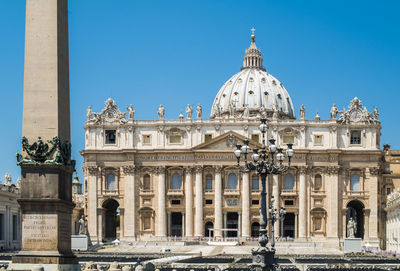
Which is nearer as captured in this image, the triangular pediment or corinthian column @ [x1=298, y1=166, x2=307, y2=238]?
the triangular pediment

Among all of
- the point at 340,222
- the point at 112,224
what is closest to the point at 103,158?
the point at 112,224

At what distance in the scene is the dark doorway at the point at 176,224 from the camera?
108 m

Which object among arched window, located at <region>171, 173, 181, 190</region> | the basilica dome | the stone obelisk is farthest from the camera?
the basilica dome

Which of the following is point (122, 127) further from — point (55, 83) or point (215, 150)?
point (55, 83)

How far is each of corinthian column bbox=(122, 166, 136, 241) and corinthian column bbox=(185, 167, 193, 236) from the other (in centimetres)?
725

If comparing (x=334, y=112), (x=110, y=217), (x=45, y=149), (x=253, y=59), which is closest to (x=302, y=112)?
(x=334, y=112)

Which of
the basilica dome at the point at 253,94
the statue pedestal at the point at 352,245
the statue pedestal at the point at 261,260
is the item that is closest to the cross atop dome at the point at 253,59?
the basilica dome at the point at 253,94

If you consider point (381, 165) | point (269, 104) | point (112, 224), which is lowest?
point (112, 224)

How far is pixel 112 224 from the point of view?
112375 mm

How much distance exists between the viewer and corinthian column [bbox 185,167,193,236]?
104069 mm

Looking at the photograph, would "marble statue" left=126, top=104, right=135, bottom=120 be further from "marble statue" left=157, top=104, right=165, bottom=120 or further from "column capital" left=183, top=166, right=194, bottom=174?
"column capital" left=183, top=166, right=194, bottom=174

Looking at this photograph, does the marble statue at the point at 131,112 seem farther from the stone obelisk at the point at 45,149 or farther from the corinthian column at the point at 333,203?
the stone obelisk at the point at 45,149

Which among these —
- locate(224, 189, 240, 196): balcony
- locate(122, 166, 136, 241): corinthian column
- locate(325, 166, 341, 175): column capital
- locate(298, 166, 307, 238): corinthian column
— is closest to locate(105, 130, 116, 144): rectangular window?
locate(122, 166, 136, 241): corinthian column

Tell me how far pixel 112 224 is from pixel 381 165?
4032 cm
